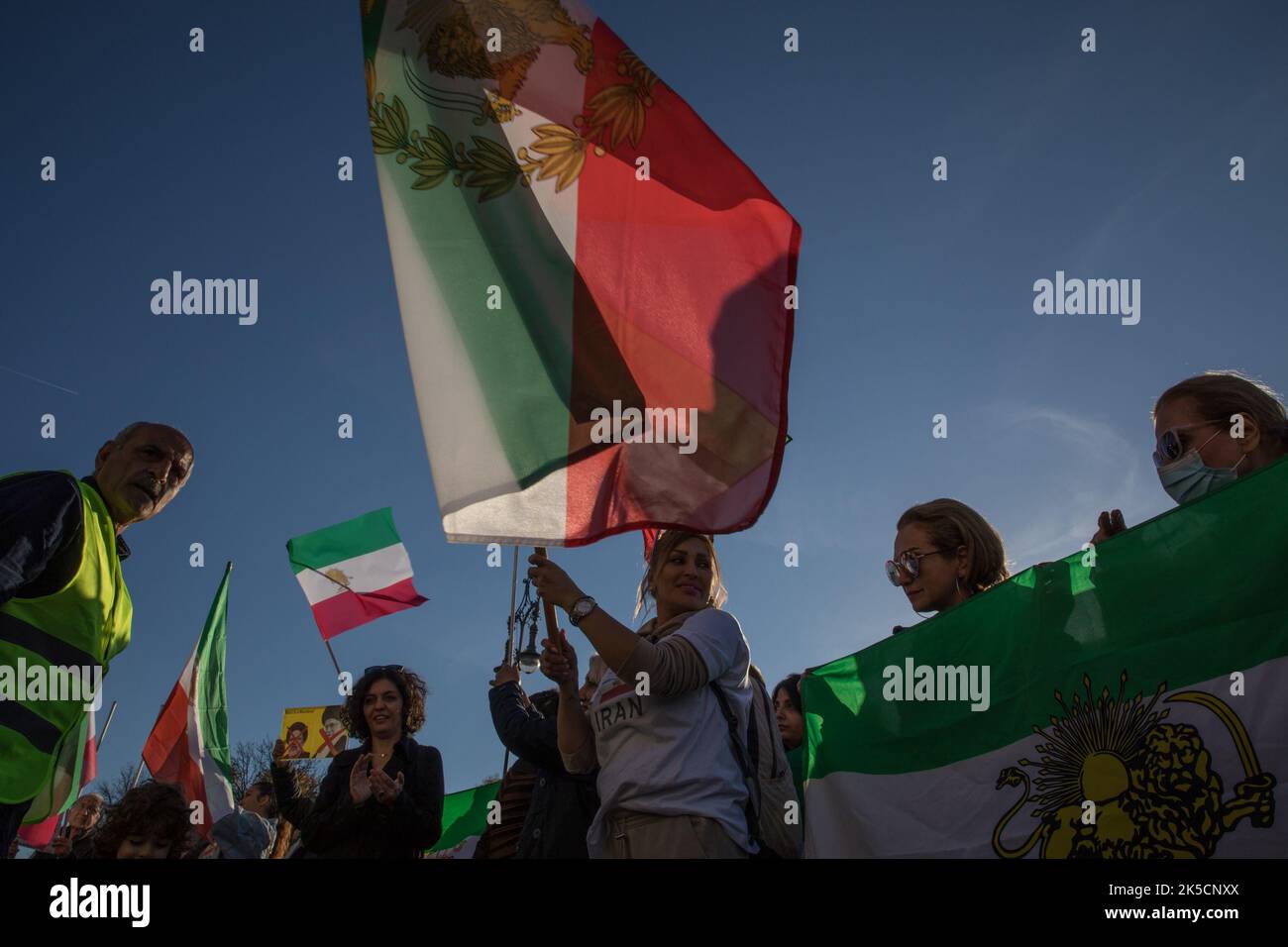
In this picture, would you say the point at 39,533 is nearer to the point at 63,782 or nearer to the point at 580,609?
the point at 63,782

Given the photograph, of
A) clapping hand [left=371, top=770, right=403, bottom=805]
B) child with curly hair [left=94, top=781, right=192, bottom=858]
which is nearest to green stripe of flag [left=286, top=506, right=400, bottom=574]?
child with curly hair [left=94, top=781, right=192, bottom=858]

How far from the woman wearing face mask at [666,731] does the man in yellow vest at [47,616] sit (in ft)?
5.08

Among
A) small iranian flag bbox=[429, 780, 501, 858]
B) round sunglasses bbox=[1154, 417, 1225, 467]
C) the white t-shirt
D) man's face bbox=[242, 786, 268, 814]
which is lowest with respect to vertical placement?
small iranian flag bbox=[429, 780, 501, 858]

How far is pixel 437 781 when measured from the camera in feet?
17.3

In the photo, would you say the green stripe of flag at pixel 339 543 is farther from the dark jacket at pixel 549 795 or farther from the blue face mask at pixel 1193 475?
the blue face mask at pixel 1193 475

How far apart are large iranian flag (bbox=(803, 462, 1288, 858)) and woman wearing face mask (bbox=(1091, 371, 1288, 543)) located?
0.96ft

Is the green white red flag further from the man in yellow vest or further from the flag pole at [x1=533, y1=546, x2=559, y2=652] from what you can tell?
the flag pole at [x1=533, y1=546, x2=559, y2=652]

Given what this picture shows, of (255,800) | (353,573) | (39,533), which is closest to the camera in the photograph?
(39,533)

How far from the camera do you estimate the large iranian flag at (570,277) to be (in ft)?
13.3

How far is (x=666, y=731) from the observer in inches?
139

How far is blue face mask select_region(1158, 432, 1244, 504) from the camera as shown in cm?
387

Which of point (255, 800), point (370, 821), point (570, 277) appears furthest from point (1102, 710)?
point (255, 800)

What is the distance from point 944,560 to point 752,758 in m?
1.39
